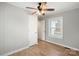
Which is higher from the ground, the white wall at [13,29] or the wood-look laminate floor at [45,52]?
the white wall at [13,29]

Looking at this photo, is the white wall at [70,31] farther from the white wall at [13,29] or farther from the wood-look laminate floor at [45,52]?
the white wall at [13,29]

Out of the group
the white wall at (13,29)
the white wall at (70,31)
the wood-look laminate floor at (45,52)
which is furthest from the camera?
the white wall at (70,31)

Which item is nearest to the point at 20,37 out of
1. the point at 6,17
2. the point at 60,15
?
the point at 6,17

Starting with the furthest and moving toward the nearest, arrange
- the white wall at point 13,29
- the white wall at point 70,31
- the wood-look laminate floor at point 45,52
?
the white wall at point 70,31, the white wall at point 13,29, the wood-look laminate floor at point 45,52

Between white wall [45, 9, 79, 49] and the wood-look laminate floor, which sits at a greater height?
→ white wall [45, 9, 79, 49]

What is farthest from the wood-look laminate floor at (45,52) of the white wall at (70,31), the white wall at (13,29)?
the white wall at (70,31)

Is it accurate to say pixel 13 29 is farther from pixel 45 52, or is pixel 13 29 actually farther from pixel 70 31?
pixel 70 31

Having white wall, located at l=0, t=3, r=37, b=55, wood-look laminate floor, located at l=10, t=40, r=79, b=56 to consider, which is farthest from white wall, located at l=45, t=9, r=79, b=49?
white wall, located at l=0, t=3, r=37, b=55

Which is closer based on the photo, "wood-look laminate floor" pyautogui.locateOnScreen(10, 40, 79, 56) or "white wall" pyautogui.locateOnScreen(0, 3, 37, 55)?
"wood-look laminate floor" pyautogui.locateOnScreen(10, 40, 79, 56)

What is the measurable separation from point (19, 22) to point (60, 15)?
1.50m

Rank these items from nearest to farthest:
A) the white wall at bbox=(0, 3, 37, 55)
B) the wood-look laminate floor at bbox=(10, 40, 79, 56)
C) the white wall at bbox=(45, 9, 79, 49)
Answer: the wood-look laminate floor at bbox=(10, 40, 79, 56)
the white wall at bbox=(0, 3, 37, 55)
the white wall at bbox=(45, 9, 79, 49)

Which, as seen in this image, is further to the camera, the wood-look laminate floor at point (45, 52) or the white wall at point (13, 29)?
the white wall at point (13, 29)

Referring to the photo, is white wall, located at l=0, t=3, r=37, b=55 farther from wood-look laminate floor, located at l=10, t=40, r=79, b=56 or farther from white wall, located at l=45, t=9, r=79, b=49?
white wall, located at l=45, t=9, r=79, b=49

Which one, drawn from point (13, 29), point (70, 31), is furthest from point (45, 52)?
point (70, 31)
